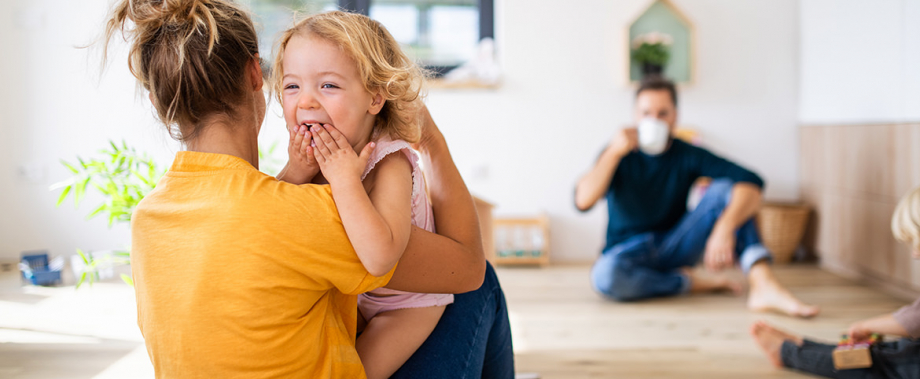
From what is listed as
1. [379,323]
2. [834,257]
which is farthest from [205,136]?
[834,257]

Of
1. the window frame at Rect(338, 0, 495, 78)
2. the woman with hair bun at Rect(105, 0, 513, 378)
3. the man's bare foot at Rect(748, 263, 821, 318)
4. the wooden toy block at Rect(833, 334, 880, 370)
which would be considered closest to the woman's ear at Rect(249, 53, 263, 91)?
the woman with hair bun at Rect(105, 0, 513, 378)

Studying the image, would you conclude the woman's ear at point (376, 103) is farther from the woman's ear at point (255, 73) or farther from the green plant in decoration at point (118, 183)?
the green plant in decoration at point (118, 183)

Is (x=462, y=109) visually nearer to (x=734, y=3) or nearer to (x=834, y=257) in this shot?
(x=734, y=3)

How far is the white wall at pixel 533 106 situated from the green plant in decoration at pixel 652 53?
0.35 feet

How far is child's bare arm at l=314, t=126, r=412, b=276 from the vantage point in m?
0.71

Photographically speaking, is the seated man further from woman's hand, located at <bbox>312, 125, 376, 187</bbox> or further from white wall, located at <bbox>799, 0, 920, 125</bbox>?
woman's hand, located at <bbox>312, 125, 376, 187</bbox>

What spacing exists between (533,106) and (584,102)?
267 mm

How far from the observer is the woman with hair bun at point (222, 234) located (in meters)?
0.69

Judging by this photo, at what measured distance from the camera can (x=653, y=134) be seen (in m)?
2.38

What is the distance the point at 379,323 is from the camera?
0.95m

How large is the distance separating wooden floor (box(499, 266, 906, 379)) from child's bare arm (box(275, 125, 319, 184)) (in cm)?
112

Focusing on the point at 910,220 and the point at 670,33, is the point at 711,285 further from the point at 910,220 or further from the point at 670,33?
the point at 670,33

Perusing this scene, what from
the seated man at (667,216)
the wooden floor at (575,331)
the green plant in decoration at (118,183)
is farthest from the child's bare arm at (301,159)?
the seated man at (667,216)

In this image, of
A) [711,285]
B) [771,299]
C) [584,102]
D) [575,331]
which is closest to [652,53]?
[584,102]
